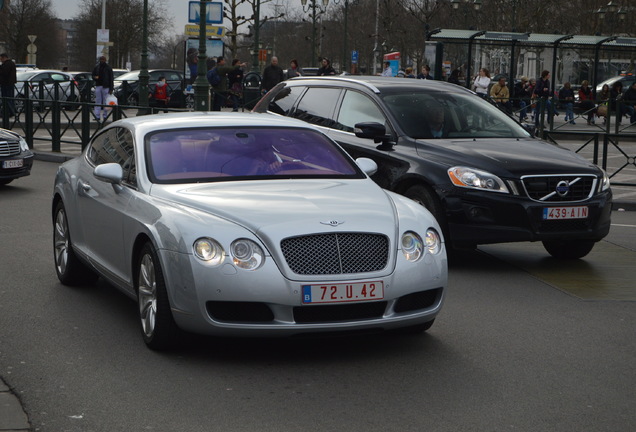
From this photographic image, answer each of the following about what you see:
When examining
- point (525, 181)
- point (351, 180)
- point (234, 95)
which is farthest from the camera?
point (234, 95)

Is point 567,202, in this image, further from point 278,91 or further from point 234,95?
point 234,95

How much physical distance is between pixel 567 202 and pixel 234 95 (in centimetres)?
2208

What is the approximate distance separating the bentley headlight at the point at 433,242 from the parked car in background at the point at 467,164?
2.90m

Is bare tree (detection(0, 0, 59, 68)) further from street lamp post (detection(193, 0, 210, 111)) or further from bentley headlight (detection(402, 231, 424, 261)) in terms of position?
bentley headlight (detection(402, 231, 424, 261))

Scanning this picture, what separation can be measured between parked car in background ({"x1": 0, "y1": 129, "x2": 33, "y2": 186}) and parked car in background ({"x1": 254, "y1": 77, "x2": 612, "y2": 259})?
5.53 metres

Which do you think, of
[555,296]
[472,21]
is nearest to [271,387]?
[555,296]

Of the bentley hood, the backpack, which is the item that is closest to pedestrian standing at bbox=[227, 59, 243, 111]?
the backpack

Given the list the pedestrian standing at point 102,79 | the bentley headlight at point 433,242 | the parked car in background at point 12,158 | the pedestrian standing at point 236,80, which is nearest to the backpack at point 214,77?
the pedestrian standing at point 236,80

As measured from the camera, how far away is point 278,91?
1261cm

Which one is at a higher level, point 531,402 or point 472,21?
point 472,21

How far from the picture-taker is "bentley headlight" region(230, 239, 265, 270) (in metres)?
5.80

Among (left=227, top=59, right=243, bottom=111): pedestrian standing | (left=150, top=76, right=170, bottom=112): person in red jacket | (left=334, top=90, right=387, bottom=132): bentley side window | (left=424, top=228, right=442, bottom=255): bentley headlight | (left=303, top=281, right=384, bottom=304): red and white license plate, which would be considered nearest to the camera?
(left=303, top=281, right=384, bottom=304): red and white license plate

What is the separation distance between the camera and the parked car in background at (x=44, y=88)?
3370 cm

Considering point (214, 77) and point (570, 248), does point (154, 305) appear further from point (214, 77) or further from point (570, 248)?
point (214, 77)
